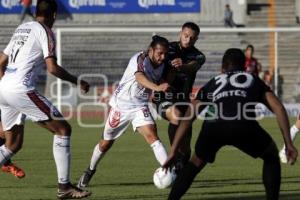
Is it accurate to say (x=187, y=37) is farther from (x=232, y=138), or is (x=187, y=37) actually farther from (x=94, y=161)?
(x=232, y=138)

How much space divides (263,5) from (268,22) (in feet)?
4.15

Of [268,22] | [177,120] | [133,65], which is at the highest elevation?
[133,65]

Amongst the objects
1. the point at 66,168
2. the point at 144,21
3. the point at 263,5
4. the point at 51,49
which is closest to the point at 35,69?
the point at 51,49

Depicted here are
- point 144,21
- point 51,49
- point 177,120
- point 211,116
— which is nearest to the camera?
point 211,116

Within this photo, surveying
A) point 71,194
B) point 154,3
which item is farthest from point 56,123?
point 154,3

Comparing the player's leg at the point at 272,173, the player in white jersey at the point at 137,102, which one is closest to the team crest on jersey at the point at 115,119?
the player in white jersey at the point at 137,102

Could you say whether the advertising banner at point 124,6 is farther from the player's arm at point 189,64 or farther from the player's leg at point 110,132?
the player's leg at point 110,132

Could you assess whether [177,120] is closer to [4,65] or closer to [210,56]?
[4,65]

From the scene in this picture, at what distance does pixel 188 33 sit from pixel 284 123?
395 centimetres

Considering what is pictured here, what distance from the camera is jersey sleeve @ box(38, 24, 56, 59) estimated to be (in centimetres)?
1081

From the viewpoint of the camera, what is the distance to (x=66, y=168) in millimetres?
11039

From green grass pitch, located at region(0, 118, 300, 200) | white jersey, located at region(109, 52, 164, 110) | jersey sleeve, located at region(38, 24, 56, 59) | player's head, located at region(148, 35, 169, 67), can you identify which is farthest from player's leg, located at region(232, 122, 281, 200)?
white jersey, located at region(109, 52, 164, 110)

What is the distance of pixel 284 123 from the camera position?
373 inches

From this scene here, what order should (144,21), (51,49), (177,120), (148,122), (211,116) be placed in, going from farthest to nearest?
(144,21), (177,120), (148,122), (51,49), (211,116)
